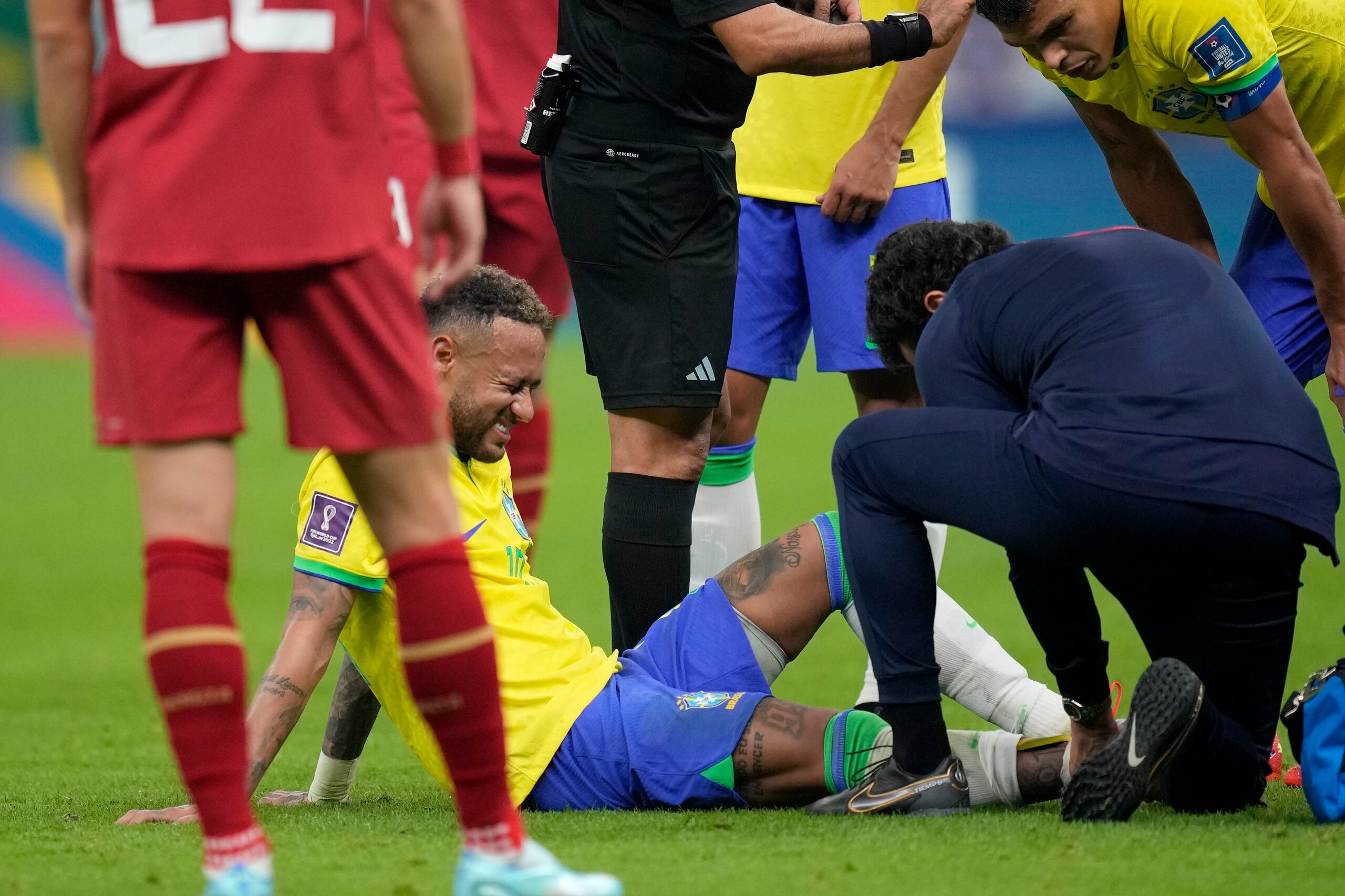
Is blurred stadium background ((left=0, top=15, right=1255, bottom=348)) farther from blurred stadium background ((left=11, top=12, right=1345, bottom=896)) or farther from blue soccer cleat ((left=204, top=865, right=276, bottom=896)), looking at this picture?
blue soccer cleat ((left=204, top=865, right=276, bottom=896))

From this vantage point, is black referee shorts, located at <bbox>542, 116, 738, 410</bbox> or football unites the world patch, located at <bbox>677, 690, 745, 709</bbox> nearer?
football unites the world patch, located at <bbox>677, 690, 745, 709</bbox>

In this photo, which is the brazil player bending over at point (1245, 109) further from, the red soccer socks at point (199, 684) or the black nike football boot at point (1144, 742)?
the red soccer socks at point (199, 684)

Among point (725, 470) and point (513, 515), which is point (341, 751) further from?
point (725, 470)

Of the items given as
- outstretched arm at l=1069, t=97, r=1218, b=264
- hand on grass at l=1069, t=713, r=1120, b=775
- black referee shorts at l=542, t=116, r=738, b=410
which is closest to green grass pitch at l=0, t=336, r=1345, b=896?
hand on grass at l=1069, t=713, r=1120, b=775

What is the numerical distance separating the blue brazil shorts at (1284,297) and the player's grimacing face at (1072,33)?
65 centimetres

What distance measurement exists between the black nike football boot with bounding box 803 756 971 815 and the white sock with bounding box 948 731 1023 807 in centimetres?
9

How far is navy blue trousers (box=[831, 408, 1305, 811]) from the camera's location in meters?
2.55

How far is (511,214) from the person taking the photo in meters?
4.51

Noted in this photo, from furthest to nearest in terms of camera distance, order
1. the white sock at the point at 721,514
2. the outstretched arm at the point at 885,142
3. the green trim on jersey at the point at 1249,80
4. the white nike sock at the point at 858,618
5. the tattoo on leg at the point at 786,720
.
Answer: the white sock at the point at 721,514 → the outstretched arm at the point at 885,142 → the green trim on jersey at the point at 1249,80 → the white nike sock at the point at 858,618 → the tattoo on leg at the point at 786,720

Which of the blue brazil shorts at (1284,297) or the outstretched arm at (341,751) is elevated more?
the blue brazil shorts at (1284,297)

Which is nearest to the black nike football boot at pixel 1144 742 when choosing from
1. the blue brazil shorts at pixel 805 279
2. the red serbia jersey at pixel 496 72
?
the blue brazil shorts at pixel 805 279

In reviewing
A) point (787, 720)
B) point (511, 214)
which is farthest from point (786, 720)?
point (511, 214)

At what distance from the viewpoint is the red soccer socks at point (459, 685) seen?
1966 mm

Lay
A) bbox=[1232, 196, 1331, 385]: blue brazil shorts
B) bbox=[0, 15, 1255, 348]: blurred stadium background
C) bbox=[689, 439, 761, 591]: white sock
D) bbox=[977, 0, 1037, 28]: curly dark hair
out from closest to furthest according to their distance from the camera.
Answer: bbox=[977, 0, 1037, 28]: curly dark hair → bbox=[1232, 196, 1331, 385]: blue brazil shorts → bbox=[689, 439, 761, 591]: white sock → bbox=[0, 15, 1255, 348]: blurred stadium background
